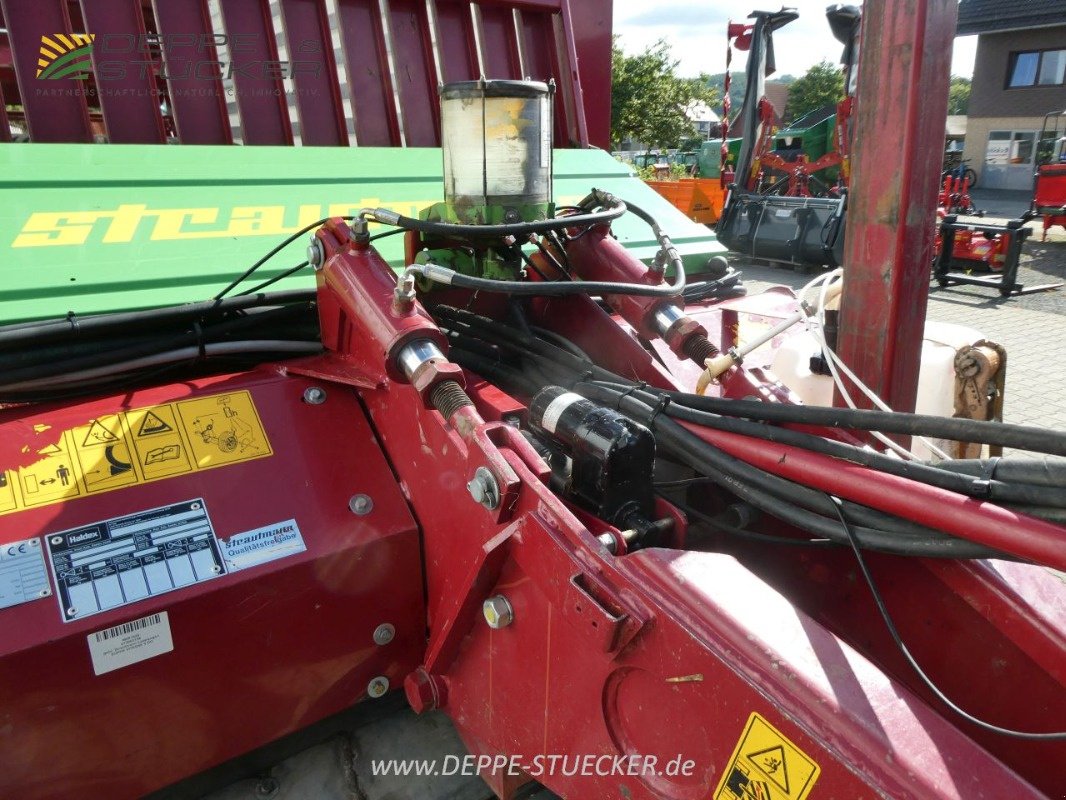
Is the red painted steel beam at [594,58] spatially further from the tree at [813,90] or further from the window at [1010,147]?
the tree at [813,90]

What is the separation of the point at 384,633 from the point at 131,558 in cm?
57

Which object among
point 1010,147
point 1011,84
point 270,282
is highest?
point 1011,84

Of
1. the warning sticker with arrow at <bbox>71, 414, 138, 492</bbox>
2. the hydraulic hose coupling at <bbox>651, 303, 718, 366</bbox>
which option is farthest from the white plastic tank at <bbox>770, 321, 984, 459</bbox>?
the warning sticker with arrow at <bbox>71, 414, 138, 492</bbox>

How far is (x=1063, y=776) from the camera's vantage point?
1431mm

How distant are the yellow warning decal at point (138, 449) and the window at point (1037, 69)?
28.1 m

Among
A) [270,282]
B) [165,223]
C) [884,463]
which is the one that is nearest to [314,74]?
[165,223]

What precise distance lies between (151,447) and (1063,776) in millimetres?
1950

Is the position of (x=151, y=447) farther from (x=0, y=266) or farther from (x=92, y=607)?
(x=0, y=266)

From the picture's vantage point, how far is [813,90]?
4322 centimetres

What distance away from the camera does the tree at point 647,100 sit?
2788cm

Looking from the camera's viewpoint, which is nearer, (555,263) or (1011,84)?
(555,263)

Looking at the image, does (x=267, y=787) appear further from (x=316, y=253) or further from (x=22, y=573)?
(x=316, y=253)

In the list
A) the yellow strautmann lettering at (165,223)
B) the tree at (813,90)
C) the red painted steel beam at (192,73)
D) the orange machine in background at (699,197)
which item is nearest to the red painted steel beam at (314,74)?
the red painted steel beam at (192,73)

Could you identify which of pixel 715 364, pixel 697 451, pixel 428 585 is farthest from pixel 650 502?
pixel 428 585
